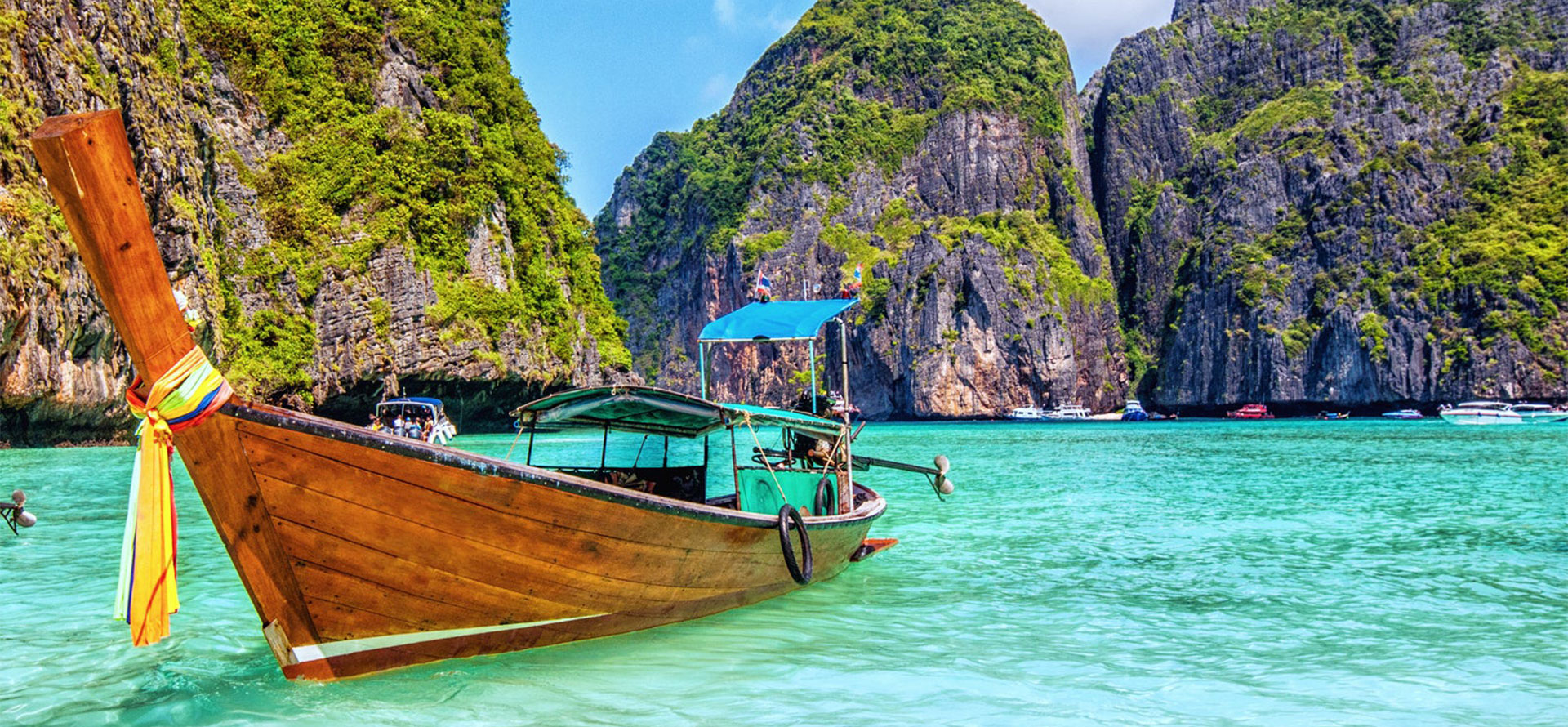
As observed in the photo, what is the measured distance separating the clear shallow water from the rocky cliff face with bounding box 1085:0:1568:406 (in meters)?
74.4

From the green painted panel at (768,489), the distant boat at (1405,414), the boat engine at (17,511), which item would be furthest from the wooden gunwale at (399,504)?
the distant boat at (1405,414)

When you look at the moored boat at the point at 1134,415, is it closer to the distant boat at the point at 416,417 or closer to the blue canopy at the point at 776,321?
the distant boat at the point at 416,417

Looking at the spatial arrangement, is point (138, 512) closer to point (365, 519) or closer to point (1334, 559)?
point (365, 519)

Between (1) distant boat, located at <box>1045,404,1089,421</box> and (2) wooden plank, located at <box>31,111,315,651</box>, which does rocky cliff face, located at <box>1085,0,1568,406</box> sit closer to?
(1) distant boat, located at <box>1045,404,1089,421</box>

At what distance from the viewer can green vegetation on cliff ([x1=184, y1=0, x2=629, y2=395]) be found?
3850 cm

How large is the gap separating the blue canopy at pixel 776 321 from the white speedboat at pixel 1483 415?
62.5 metres

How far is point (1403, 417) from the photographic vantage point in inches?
2938

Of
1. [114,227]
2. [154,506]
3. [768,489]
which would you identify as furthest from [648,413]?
[114,227]

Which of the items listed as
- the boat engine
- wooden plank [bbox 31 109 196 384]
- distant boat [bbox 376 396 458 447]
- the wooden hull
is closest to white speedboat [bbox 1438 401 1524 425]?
distant boat [bbox 376 396 458 447]

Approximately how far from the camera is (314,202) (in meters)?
40.4

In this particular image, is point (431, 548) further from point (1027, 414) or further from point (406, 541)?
point (1027, 414)

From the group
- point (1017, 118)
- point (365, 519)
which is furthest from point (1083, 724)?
point (1017, 118)

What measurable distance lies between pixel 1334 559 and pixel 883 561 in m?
5.41

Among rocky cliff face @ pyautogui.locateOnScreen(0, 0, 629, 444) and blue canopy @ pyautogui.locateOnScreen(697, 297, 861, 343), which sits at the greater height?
rocky cliff face @ pyautogui.locateOnScreen(0, 0, 629, 444)
